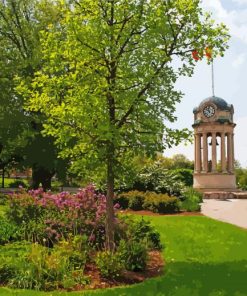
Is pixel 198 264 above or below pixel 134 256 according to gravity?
below

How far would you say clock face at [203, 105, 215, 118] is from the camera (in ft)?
168

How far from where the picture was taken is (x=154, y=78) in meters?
11.4

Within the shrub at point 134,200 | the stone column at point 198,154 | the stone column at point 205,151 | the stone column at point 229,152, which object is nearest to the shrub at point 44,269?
the shrub at point 134,200

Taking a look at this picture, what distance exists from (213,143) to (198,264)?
4096 centimetres

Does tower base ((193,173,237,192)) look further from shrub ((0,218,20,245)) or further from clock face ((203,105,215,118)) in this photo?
shrub ((0,218,20,245))

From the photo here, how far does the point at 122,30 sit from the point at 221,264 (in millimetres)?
6478

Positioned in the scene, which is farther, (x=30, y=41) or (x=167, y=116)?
(x=30, y=41)

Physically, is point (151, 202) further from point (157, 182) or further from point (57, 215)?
point (57, 215)

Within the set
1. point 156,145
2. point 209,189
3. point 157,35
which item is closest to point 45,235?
point 156,145

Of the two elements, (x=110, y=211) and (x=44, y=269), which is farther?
(x=110, y=211)

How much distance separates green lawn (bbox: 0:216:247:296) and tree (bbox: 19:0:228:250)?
216cm

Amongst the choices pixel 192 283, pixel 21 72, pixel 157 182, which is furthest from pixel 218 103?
pixel 192 283

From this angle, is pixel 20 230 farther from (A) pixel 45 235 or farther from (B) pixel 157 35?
(B) pixel 157 35

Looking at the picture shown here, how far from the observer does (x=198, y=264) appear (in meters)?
11.6
